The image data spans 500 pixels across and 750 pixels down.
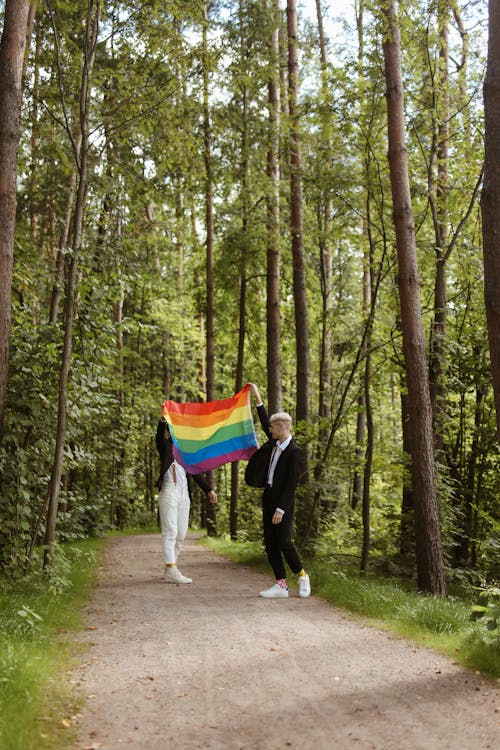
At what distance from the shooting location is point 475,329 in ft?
44.7

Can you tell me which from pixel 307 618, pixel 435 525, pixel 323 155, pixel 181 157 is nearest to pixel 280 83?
pixel 323 155

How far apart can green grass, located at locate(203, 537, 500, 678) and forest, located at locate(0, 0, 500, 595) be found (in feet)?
4.59

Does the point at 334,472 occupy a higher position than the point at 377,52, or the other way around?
the point at 377,52

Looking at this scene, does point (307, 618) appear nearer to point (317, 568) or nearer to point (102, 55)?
point (317, 568)

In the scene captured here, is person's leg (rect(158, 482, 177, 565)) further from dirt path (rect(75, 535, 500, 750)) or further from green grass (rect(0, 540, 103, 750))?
dirt path (rect(75, 535, 500, 750))

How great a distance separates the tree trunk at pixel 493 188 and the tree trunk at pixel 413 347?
4.39 meters

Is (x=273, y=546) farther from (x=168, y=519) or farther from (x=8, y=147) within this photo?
(x=8, y=147)

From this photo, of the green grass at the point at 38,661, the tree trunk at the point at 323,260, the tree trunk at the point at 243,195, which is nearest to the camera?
the green grass at the point at 38,661

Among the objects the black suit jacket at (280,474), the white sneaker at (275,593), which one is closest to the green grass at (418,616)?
the white sneaker at (275,593)

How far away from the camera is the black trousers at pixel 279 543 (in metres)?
→ 8.34

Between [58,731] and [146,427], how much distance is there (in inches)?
973

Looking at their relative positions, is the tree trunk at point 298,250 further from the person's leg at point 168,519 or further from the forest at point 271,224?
the person's leg at point 168,519

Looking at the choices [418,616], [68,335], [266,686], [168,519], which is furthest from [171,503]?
[266,686]

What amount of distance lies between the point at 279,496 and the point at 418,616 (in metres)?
2.29
